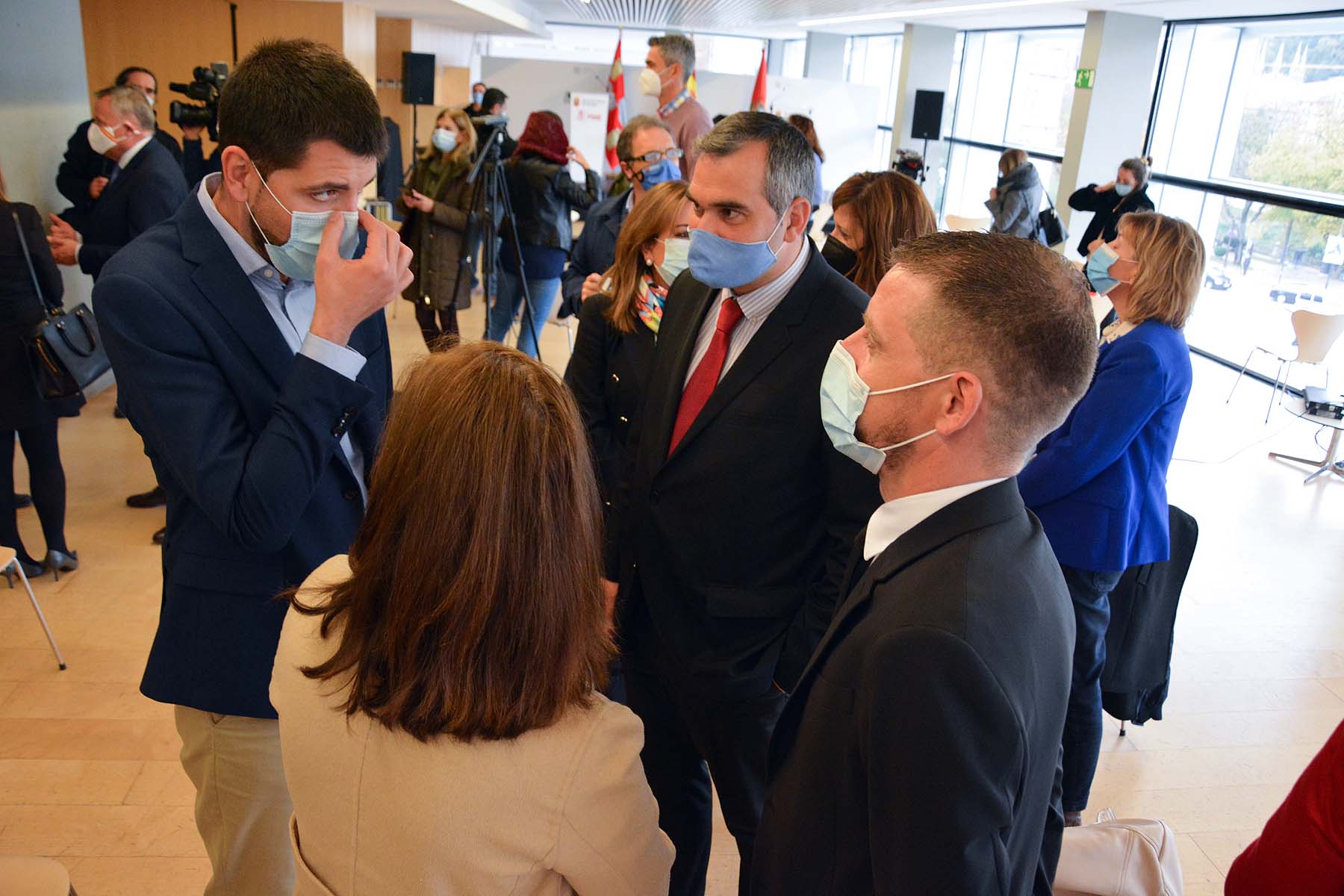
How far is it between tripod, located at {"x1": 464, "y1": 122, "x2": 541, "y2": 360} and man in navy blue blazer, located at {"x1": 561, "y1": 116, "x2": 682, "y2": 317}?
955 mm

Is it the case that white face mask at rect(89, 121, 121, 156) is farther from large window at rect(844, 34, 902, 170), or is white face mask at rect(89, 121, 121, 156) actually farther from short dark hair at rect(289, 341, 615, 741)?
large window at rect(844, 34, 902, 170)

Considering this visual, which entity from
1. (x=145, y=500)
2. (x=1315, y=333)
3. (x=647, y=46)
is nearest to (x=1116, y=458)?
(x=145, y=500)

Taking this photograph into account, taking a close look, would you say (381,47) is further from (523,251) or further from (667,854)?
(667,854)

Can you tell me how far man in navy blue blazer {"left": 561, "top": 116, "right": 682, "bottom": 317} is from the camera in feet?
13.4

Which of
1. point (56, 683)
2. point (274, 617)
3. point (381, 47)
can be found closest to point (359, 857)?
point (274, 617)

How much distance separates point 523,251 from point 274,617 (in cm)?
411

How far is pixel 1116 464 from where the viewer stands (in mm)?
2439

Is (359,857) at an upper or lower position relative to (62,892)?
upper

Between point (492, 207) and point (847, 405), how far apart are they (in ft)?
13.4

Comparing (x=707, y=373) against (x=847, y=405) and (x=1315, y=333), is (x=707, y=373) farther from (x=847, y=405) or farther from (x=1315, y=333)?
(x=1315, y=333)

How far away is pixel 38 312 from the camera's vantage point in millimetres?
3566

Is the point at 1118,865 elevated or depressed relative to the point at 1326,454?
elevated

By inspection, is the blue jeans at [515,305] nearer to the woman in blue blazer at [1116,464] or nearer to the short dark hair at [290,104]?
the woman in blue blazer at [1116,464]

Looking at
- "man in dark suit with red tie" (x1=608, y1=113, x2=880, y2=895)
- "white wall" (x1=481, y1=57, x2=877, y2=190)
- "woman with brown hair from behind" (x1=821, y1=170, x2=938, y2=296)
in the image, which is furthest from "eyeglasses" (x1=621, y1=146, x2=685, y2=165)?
"white wall" (x1=481, y1=57, x2=877, y2=190)
